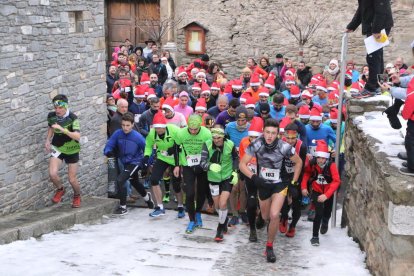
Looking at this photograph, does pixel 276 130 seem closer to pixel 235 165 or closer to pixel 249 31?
pixel 235 165

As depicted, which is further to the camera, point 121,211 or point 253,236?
point 121,211

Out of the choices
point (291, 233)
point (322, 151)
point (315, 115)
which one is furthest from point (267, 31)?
point (322, 151)

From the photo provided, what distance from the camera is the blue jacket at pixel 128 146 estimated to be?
31.6 feet

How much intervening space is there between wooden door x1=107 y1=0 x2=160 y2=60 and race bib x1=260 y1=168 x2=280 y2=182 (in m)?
14.6

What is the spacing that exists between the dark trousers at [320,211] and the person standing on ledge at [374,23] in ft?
5.87

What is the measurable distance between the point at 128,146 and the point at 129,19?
12.9m

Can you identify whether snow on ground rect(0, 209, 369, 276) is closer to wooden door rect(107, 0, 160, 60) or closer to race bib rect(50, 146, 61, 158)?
race bib rect(50, 146, 61, 158)

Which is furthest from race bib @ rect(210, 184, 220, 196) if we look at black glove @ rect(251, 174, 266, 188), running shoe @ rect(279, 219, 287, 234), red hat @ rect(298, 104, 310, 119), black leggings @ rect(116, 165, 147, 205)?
red hat @ rect(298, 104, 310, 119)

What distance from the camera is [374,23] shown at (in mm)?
8367

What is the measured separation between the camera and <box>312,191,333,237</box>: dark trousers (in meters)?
8.09

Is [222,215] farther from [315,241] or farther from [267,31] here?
[267,31]

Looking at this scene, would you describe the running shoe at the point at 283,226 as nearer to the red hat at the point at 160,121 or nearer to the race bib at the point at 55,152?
the red hat at the point at 160,121

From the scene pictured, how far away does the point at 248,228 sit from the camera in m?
9.05

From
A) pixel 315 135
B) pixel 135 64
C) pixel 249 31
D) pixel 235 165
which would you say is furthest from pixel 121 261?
pixel 249 31
